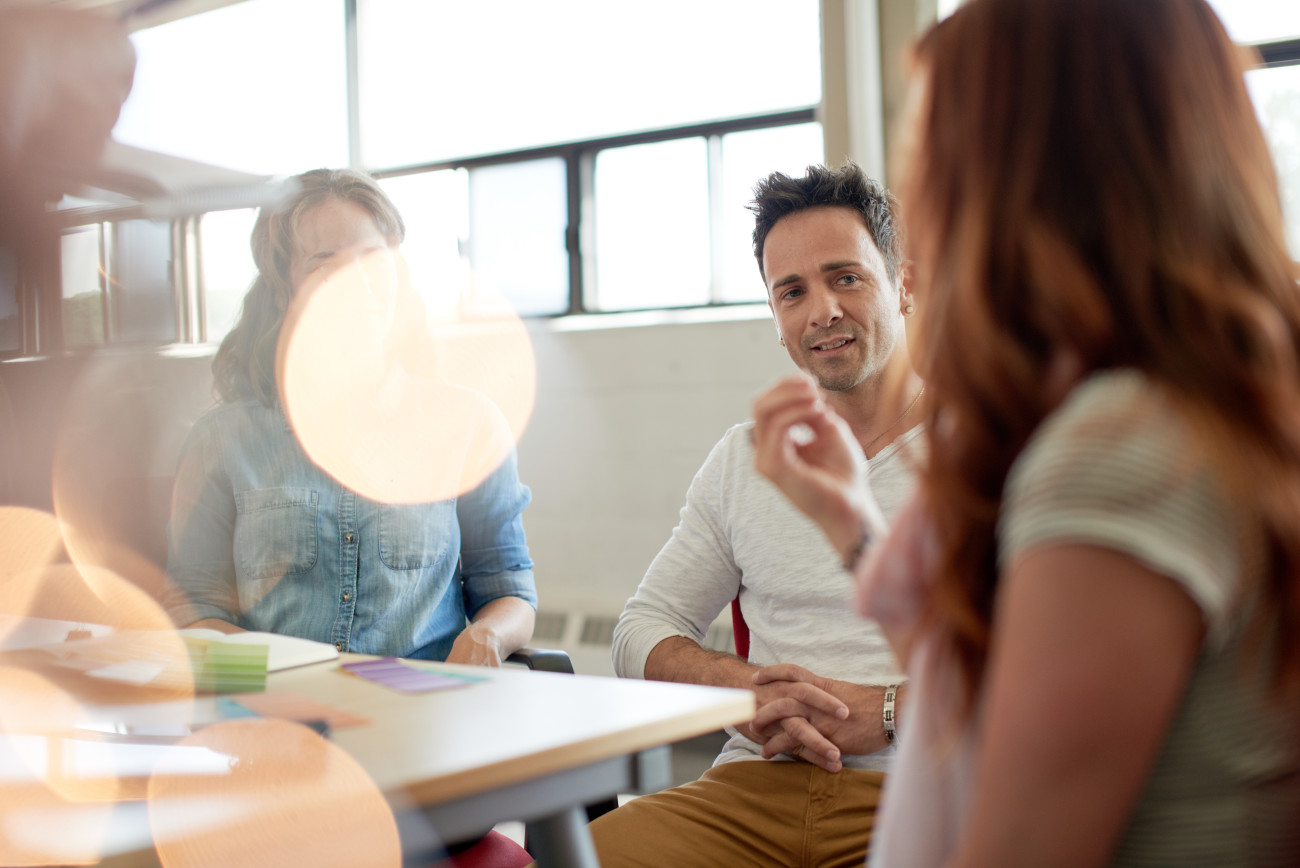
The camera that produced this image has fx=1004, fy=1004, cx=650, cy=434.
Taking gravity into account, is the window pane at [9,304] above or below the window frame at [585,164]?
below

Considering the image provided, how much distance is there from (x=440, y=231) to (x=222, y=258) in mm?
1000

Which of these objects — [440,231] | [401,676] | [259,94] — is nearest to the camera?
[401,676]

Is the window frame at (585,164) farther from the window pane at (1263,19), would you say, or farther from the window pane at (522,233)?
the window pane at (1263,19)

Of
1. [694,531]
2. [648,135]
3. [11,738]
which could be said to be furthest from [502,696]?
[648,135]

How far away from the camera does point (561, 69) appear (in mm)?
3916

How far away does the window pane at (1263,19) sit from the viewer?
113 inches

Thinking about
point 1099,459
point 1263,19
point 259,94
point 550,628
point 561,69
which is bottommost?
point 550,628

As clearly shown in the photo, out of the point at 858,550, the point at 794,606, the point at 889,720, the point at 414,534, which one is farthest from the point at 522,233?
the point at 858,550

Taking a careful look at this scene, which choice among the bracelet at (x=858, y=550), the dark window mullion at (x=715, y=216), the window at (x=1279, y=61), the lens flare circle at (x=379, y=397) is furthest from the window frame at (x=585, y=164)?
the bracelet at (x=858, y=550)

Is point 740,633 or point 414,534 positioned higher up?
point 414,534

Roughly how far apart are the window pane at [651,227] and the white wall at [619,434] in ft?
0.78

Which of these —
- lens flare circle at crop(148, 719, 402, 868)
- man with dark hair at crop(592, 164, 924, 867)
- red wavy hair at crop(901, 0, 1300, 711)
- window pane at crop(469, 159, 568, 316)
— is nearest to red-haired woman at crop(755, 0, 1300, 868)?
red wavy hair at crop(901, 0, 1300, 711)

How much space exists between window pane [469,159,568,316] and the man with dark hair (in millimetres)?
2091

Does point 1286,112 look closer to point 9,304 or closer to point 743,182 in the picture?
point 743,182
